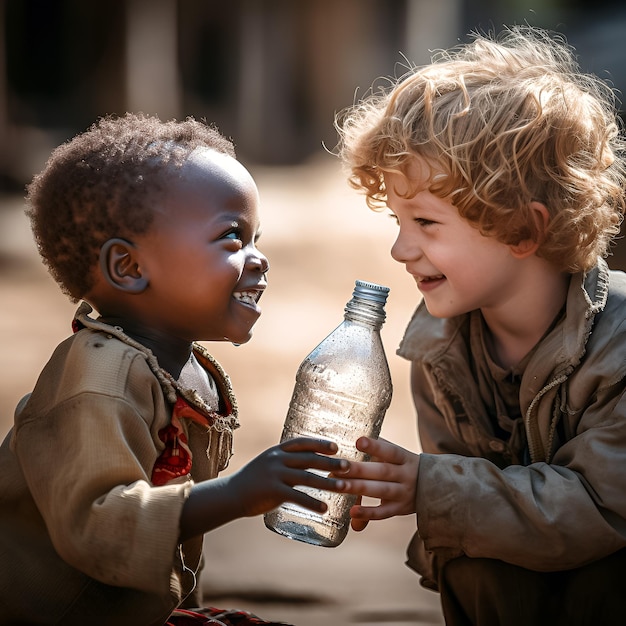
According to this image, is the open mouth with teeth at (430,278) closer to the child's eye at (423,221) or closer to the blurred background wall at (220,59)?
the child's eye at (423,221)

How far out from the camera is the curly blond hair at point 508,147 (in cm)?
268

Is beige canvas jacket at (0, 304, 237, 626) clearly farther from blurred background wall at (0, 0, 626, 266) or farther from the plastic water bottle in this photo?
blurred background wall at (0, 0, 626, 266)

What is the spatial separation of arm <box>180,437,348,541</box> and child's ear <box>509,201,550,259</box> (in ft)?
3.19

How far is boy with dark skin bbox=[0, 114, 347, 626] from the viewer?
6.64 ft

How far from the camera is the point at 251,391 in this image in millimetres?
5957

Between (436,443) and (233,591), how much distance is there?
0.90m

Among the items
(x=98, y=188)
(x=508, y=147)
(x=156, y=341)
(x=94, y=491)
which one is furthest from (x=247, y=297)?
(x=508, y=147)

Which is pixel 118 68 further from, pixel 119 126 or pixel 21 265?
pixel 119 126

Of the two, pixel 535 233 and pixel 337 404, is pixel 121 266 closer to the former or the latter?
pixel 337 404

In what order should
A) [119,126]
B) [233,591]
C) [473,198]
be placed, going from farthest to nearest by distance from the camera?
[233,591], [473,198], [119,126]

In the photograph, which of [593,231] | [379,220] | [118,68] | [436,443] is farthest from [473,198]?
[118,68]

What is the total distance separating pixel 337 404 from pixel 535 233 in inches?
27.3

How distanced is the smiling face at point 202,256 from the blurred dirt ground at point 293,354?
1.22 meters

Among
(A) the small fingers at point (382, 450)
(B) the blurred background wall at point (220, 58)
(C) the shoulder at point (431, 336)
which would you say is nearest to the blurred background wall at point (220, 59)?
(B) the blurred background wall at point (220, 58)
